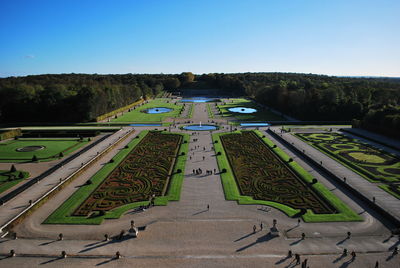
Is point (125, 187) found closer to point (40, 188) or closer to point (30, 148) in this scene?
point (40, 188)

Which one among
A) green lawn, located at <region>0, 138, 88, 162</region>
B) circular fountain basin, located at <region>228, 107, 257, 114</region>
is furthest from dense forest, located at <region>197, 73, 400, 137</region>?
green lawn, located at <region>0, 138, 88, 162</region>

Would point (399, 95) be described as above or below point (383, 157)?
above

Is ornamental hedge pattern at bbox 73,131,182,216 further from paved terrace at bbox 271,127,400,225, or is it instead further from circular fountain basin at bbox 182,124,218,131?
paved terrace at bbox 271,127,400,225

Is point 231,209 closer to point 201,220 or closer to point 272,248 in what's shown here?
point 201,220

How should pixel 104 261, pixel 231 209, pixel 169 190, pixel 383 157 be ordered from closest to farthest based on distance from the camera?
pixel 104 261, pixel 231 209, pixel 169 190, pixel 383 157

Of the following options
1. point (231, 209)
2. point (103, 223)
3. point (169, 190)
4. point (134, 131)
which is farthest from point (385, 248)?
point (134, 131)

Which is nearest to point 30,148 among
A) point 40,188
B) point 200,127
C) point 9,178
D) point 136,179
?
point 9,178

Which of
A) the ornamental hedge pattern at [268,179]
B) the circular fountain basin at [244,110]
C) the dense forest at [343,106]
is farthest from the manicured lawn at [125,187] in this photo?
the circular fountain basin at [244,110]
